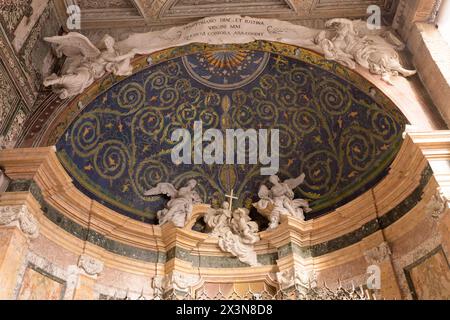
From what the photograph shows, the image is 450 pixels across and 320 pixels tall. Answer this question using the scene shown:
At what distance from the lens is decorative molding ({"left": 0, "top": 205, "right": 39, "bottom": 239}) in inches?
223

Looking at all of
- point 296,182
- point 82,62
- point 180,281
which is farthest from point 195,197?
point 82,62

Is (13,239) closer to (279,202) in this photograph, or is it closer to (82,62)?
(82,62)

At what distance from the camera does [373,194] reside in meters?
7.03

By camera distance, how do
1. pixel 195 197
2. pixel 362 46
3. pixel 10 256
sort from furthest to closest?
1. pixel 195 197
2. pixel 362 46
3. pixel 10 256

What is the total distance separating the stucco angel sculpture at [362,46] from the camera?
7.26 metres

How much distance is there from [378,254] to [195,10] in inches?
223

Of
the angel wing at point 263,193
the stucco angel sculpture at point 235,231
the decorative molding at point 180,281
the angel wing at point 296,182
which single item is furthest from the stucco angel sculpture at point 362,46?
the decorative molding at point 180,281

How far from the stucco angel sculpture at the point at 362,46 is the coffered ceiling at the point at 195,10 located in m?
0.52

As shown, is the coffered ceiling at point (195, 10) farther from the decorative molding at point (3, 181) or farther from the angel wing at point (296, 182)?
the decorative molding at point (3, 181)

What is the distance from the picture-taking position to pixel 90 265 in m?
6.68

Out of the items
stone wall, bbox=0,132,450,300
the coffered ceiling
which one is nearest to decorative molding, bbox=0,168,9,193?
stone wall, bbox=0,132,450,300

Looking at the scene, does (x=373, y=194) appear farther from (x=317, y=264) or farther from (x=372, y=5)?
(x=372, y=5)
